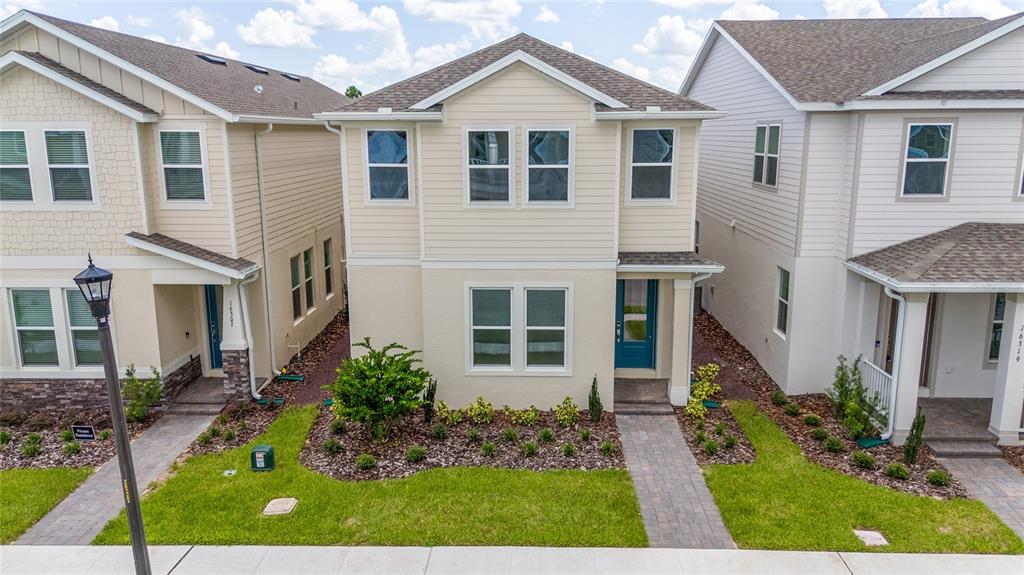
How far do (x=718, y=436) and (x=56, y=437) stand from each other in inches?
461

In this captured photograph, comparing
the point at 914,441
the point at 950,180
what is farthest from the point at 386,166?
the point at 950,180

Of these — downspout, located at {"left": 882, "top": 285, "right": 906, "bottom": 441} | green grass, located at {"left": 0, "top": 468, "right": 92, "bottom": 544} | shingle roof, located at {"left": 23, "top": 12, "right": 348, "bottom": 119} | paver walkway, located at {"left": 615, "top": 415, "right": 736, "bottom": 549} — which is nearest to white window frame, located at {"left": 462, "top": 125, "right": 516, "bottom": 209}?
shingle roof, located at {"left": 23, "top": 12, "right": 348, "bottom": 119}

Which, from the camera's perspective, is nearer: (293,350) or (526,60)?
(526,60)

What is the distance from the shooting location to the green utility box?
11.0m

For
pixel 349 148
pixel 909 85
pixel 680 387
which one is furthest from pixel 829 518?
pixel 349 148

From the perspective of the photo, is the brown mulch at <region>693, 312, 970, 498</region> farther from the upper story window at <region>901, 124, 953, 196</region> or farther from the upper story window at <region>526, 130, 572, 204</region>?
the upper story window at <region>526, 130, 572, 204</region>

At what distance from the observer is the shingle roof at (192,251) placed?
12.8 metres

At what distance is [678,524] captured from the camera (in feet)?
31.2

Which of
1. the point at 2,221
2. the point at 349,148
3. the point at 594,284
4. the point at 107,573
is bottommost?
the point at 107,573

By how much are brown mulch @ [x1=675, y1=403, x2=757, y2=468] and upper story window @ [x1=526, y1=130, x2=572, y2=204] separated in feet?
15.4

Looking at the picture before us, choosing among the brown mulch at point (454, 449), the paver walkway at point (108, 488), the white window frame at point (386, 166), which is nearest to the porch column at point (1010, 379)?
the brown mulch at point (454, 449)

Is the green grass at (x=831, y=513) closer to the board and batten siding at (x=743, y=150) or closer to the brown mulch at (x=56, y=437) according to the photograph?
the board and batten siding at (x=743, y=150)

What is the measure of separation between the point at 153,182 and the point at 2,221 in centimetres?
280

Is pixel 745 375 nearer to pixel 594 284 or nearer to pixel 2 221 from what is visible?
pixel 594 284
